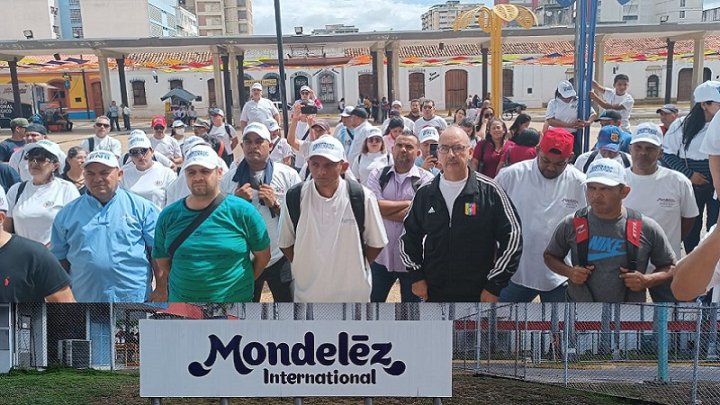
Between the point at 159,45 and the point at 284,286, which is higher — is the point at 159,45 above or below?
above

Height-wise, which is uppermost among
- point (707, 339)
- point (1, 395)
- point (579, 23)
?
point (579, 23)

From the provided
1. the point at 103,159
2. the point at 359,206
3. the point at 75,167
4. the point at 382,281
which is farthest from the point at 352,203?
the point at 75,167

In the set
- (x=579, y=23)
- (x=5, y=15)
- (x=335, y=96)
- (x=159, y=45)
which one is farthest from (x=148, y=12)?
(x=579, y=23)

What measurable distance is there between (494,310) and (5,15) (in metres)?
55.2

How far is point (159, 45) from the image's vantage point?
27047 mm

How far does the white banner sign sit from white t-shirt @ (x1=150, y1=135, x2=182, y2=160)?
617 cm

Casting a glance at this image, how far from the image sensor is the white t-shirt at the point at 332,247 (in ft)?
10.5

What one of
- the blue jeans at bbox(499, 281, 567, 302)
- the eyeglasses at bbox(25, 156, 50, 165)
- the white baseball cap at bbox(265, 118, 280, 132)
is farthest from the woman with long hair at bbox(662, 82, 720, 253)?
the eyeglasses at bbox(25, 156, 50, 165)

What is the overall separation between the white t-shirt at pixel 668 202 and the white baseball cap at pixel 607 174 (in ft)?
3.10

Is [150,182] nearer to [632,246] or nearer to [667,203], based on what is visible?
[632,246]

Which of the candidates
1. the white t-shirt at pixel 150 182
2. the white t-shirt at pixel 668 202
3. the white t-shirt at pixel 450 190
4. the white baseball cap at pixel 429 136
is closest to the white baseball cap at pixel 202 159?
the white t-shirt at pixel 450 190

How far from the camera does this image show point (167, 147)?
8.80 meters

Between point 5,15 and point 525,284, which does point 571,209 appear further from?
point 5,15

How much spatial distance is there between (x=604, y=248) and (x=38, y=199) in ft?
12.4
